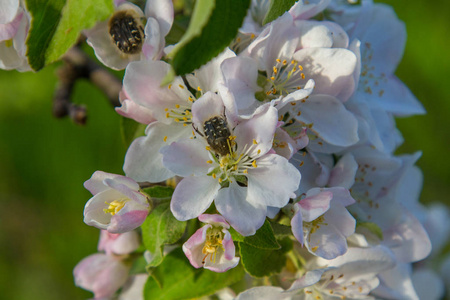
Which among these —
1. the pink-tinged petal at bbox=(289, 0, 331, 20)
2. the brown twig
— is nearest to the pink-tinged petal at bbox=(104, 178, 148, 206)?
the pink-tinged petal at bbox=(289, 0, 331, 20)

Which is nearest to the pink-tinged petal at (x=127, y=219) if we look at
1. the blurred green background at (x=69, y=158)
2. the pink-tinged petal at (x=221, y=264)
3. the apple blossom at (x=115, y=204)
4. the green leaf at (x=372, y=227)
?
the apple blossom at (x=115, y=204)

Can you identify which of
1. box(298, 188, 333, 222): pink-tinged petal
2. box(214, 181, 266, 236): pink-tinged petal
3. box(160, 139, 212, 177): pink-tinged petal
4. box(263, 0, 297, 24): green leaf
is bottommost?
box(298, 188, 333, 222): pink-tinged petal

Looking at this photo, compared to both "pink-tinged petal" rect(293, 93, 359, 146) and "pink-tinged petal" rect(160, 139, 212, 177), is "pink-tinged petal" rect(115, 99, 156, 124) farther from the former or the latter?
"pink-tinged petal" rect(293, 93, 359, 146)

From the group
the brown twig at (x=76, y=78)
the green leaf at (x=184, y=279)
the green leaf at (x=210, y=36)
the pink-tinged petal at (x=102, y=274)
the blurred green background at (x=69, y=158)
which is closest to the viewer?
the green leaf at (x=210, y=36)

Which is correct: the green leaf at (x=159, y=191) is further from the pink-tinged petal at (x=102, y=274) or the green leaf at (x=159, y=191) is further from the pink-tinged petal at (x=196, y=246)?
the pink-tinged petal at (x=102, y=274)

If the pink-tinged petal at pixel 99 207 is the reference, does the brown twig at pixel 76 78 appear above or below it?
below

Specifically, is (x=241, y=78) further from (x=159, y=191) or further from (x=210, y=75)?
(x=159, y=191)

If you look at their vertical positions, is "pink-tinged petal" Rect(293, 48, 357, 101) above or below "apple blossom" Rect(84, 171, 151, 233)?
above
